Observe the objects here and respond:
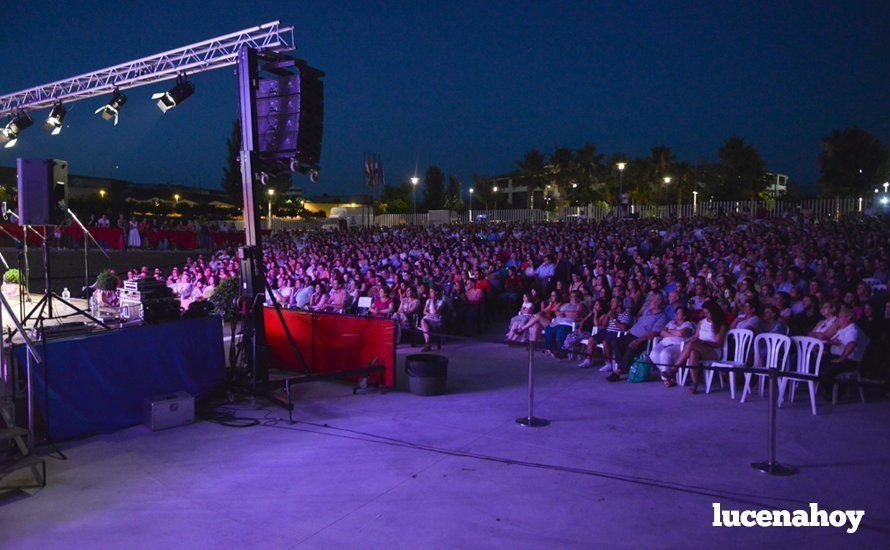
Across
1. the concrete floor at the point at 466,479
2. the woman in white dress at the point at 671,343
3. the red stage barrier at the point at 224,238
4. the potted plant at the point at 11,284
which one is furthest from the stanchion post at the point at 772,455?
the red stage barrier at the point at 224,238

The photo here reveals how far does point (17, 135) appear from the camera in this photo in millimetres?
14391

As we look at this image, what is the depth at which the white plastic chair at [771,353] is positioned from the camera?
726 centimetres

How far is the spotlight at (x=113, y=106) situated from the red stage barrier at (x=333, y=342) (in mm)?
6213

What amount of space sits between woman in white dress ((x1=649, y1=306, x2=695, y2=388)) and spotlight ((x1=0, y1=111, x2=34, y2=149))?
14.2m

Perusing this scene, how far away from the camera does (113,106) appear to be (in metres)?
12.4

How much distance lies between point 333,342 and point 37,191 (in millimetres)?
3987

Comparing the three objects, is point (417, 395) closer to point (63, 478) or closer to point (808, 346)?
point (63, 478)

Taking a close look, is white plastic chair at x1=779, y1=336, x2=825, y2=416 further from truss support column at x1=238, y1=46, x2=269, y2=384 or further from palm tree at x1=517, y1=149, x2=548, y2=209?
palm tree at x1=517, y1=149, x2=548, y2=209

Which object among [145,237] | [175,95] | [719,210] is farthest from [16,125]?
[719,210]

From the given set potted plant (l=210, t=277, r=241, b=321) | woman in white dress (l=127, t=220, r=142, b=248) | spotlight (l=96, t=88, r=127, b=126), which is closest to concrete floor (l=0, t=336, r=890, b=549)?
potted plant (l=210, t=277, r=241, b=321)

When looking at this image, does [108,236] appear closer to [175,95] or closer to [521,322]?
[175,95]

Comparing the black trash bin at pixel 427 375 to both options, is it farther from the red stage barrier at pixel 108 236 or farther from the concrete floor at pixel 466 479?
the red stage barrier at pixel 108 236

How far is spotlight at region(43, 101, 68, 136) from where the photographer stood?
13.2 m

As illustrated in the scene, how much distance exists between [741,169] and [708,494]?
A: 4826cm
